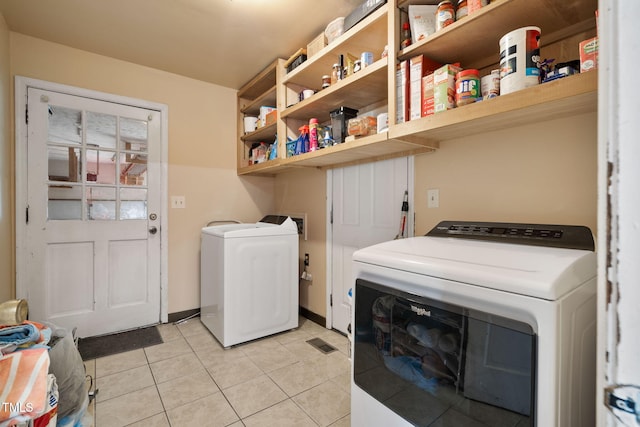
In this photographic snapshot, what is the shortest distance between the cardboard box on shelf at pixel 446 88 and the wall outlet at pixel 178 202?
7.61ft

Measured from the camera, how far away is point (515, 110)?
107 centimetres

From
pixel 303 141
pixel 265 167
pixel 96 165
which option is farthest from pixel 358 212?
pixel 96 165

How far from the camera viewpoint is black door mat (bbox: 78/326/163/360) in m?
2.13

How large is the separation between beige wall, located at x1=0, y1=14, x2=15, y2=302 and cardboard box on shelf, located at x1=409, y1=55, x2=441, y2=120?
2503 mm

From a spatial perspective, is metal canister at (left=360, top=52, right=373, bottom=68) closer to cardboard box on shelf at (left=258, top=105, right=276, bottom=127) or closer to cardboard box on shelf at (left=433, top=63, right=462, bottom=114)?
cardboard box on shelf at (left=433, top=63, right=462, bottom=114)

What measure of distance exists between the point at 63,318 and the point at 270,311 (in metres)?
1.58

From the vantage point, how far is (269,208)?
10.7ft

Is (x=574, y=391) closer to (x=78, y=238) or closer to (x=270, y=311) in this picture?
(x=270, y=311)

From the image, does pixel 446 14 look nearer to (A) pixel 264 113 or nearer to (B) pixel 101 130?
(A) pixel 264 113

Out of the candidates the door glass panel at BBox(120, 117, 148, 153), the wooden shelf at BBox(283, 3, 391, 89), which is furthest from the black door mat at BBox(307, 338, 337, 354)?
the door glass panel at BBox(120, 117, 148, 153)

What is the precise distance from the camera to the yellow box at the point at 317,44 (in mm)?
1895

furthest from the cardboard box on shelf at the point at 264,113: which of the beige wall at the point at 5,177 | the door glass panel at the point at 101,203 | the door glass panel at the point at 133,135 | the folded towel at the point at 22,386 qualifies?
the folded towel at the point at 22,386

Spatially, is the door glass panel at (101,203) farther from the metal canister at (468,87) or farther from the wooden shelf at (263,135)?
the metal canister at (468,87)

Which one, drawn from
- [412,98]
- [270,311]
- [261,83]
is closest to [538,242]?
[412,98]
